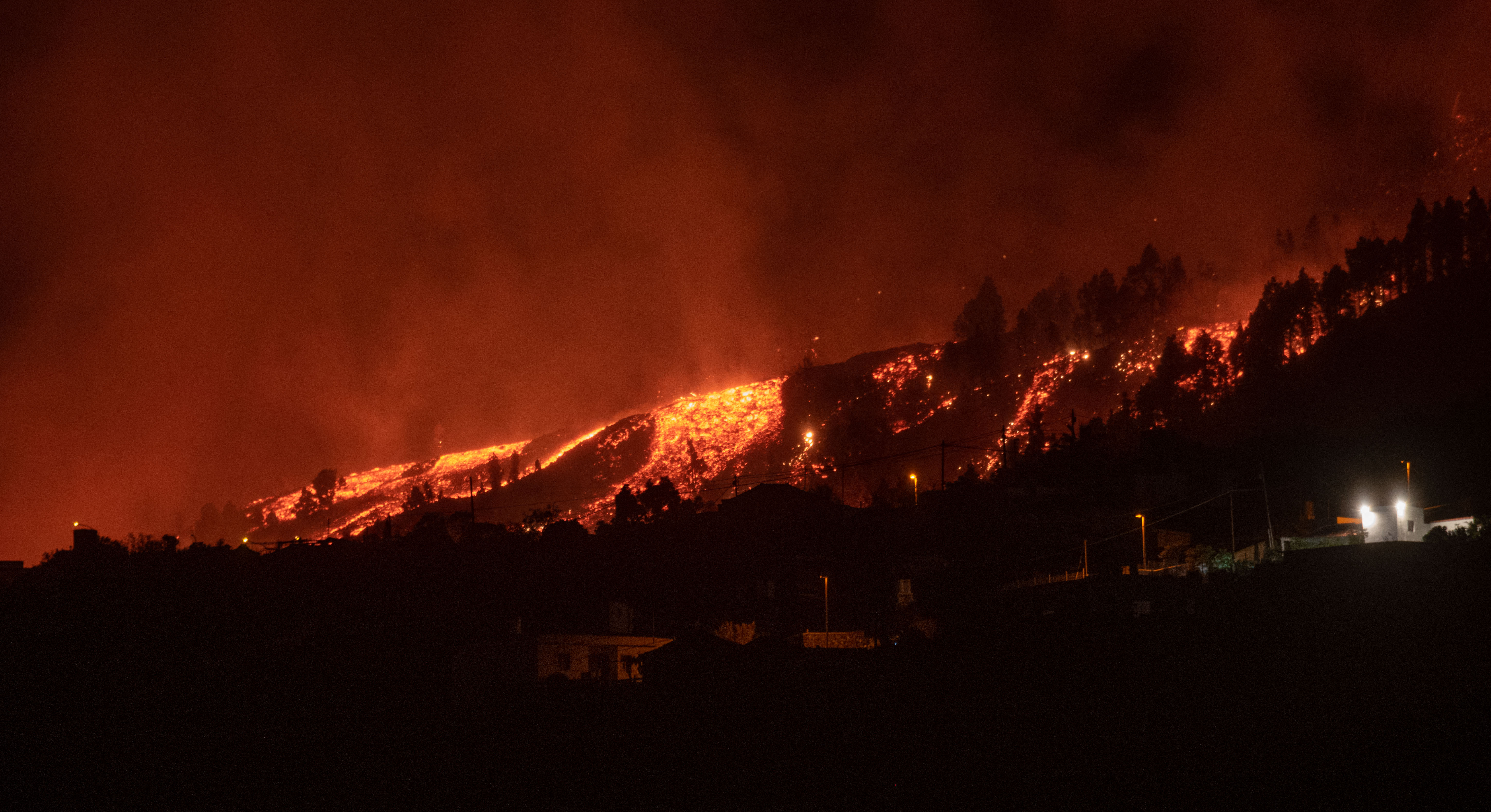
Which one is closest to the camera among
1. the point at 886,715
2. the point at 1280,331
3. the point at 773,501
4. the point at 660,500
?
the point at 886,715

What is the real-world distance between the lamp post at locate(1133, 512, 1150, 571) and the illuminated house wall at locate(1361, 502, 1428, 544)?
791cm

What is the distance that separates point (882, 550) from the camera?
56.4 meters

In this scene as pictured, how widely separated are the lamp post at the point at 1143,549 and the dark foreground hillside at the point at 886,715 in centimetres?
614

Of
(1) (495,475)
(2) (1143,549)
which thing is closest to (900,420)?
(1) (495,475)

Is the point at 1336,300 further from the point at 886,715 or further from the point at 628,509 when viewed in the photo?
the point at 886,715

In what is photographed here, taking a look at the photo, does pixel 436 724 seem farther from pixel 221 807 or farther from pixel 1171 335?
pixel 1171 335

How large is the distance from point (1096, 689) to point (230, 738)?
27046 millimetres

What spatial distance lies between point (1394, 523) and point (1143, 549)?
30.1ft

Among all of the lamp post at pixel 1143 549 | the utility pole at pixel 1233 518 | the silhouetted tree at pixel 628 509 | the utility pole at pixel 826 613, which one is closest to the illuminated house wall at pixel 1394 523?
the utility pole at pixel 1233 518

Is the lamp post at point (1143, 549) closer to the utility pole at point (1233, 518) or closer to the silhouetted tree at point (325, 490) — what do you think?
the utility pole at point (1233, 518)

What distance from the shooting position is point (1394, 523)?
4262cm

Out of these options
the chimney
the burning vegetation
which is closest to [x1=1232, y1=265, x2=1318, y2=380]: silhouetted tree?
the burning vegetation

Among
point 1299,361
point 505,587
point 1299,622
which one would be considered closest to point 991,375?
point 1299,361

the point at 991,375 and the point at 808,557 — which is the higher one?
the point at 991,375
